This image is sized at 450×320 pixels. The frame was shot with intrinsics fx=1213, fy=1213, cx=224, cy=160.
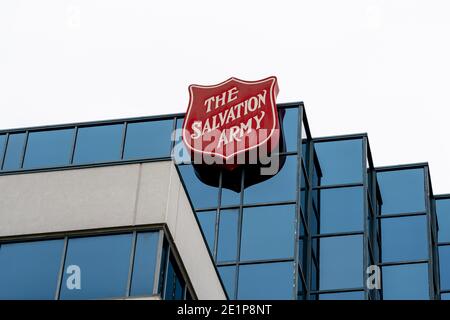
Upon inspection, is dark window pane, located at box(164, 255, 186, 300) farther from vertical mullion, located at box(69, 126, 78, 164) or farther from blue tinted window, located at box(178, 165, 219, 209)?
vertical mullion, located at box(69, 126, 78, 164)

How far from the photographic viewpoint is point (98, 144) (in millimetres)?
41875

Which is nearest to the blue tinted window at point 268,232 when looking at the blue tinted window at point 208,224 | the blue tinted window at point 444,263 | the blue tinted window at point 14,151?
the blue tinted window at point 208,224

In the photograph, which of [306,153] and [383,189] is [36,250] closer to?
[306,153]

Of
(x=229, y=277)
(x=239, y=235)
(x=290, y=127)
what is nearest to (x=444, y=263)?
(x=290, y=127)

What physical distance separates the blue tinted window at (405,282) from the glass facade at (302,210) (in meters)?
0.04

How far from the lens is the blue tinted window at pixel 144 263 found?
2420cm

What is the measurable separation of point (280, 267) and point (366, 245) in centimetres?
343

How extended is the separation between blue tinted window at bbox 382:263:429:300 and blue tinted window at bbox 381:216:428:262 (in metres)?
0.46

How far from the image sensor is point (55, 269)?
82.8ft

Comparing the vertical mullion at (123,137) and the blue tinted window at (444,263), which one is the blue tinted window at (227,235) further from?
the blue tinted window at (444,263)

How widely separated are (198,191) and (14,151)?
23.0 ft

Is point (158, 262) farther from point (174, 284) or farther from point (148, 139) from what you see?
point (148, 139)

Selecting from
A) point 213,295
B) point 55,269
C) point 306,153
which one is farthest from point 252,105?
point 55,269

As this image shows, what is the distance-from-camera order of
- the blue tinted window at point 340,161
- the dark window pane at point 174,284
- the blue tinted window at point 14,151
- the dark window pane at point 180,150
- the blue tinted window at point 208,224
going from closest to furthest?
the dark window pane at point 174,284, the blue tinted window at point 208,224, the dark window pane at point 180,150, the blue tinted window at point 340,161, the blue tinted window at point 14,151
